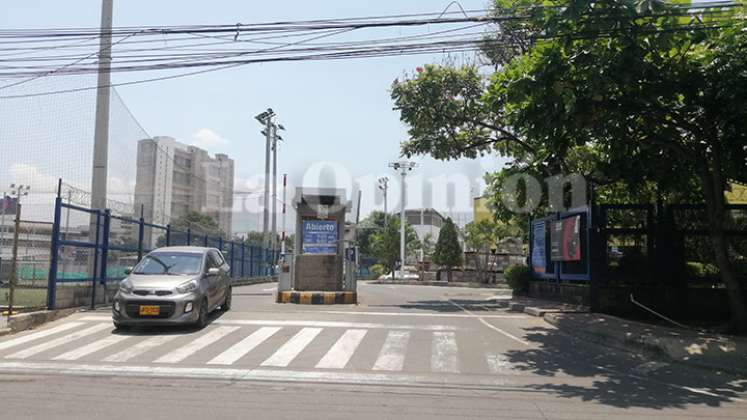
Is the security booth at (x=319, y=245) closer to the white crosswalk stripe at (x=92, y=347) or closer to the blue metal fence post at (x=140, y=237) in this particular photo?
the blue metal fence post at (x=140, y=237)

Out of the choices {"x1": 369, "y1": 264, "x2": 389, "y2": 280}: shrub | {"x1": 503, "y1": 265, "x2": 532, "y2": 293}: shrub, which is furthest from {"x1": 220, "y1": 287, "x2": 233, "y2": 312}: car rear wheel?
A: {"x1": 369, "y1": 264, "x2": 389, "y2": 280}: shrub

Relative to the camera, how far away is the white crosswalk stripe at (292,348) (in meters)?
9.31

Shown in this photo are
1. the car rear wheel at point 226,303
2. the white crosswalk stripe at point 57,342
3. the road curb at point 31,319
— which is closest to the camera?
the white crosswalk stripe at point 57,342

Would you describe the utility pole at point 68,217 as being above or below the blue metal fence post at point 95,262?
above

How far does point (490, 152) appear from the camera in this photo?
21.9 meters

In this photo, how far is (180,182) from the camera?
33500mm

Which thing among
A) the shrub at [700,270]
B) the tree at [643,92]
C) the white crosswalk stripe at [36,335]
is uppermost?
→ the tree at [643,92]

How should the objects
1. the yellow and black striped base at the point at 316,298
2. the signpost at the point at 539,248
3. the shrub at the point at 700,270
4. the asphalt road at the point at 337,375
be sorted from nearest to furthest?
the asphalt road at the point at 337,375, the shrub at the point at 700,270, the yellow and black striped base at the point at 316,298, the signpost at the point at 539,248

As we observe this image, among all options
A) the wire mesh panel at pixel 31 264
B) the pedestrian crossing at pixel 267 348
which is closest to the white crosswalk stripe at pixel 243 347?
the pedestrian crossing at pixel 267 348

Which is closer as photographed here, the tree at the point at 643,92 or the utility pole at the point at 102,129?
the tree at the point at 643,92

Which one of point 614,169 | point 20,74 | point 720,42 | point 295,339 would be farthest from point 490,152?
point 20,74

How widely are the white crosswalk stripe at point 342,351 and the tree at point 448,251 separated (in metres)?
32.5

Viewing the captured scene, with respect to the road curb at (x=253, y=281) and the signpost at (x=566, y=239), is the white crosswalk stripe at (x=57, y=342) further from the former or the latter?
the road curb at (x=253, y=281)

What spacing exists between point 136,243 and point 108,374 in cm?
948
